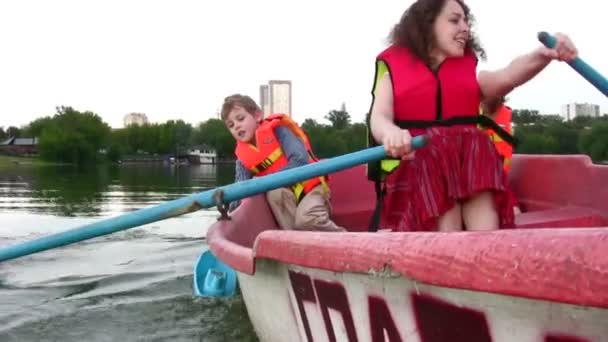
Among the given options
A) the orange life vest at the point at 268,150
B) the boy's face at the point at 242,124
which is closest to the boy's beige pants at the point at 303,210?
the orange life vest at the point at 268,150

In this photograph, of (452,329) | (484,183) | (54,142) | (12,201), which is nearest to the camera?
(452,329)

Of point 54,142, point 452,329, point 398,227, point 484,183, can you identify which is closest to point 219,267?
point 398,227

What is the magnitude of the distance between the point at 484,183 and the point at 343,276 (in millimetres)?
813

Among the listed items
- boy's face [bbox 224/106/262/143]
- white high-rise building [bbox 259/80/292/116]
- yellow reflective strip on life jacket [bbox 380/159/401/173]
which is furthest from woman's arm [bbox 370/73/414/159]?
white high-rise building [bbox 259/80/292/116]

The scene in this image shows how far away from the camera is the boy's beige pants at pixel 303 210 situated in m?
3.46

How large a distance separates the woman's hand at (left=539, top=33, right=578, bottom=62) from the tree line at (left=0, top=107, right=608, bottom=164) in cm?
651

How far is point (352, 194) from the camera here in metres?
4.15

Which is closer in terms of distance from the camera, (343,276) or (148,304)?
(343,276)

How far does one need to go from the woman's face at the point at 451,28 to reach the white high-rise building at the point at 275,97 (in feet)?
10.9

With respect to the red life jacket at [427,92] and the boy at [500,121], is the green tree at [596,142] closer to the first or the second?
the boy at [500,121]

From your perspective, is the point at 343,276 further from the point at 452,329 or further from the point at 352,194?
the point at 352,194

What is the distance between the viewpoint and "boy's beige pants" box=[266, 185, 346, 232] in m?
3.46

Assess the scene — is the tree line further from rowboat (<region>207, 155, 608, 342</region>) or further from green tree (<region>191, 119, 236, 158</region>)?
rowboat (<region>207, 155, 608, 342</region>)

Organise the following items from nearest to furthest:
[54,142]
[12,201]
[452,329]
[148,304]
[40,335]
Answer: [452,329]
[40,335]
[148,304]
[12,201]
[54,142]
